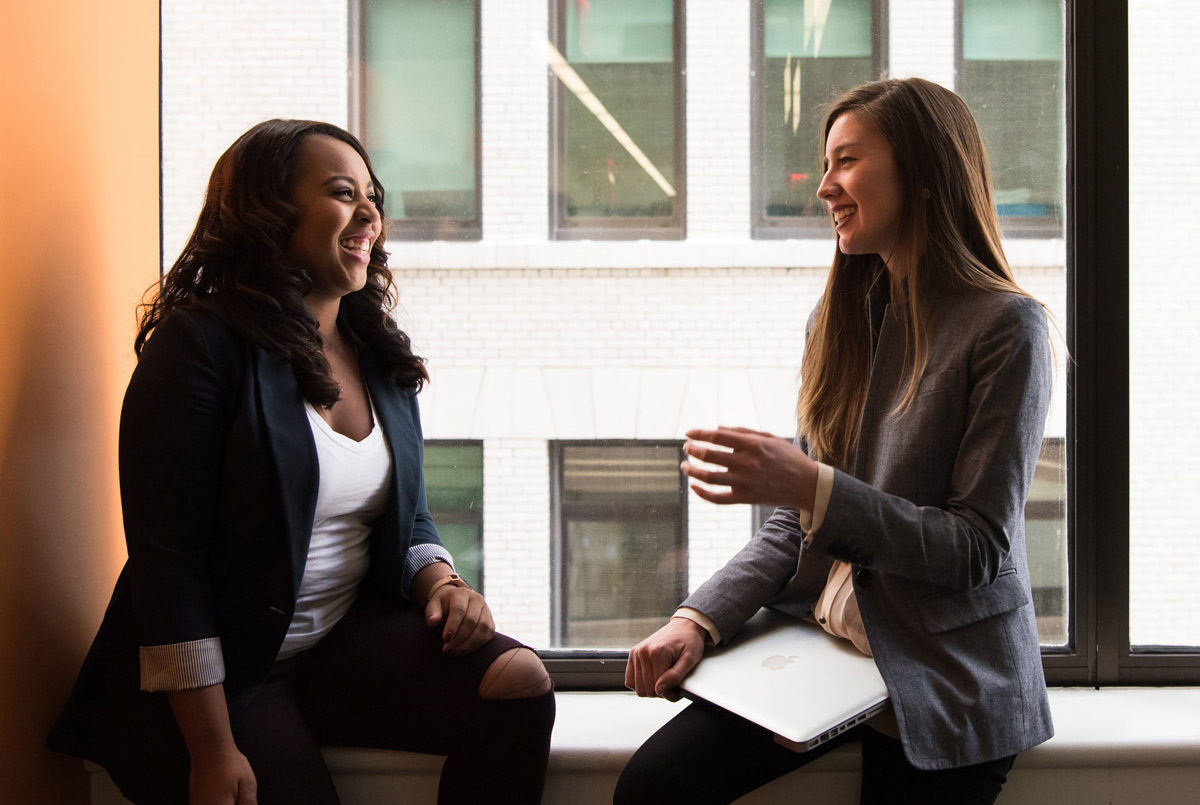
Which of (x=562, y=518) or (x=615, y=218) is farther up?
(x=615, y=218)

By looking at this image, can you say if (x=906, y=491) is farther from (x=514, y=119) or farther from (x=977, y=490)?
(x=514, y=119)

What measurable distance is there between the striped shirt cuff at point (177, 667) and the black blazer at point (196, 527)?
0.01m

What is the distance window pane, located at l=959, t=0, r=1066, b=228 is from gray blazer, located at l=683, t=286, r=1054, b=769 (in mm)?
840

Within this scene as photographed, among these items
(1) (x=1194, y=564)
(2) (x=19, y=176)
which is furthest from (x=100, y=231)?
(1) (x=1194, y=564)

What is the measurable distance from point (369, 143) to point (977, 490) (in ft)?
5.33

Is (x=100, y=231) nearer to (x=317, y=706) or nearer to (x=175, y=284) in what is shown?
(x=175, y=284)

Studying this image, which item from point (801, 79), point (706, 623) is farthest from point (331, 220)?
point (801, 79)

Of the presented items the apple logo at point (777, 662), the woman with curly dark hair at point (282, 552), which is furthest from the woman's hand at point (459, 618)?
the apple logo at point (777, 662)

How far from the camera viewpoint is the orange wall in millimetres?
1561

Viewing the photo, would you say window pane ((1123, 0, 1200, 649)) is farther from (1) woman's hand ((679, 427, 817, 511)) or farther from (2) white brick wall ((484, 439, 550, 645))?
(2) white brick wall ((484, 439, 550, 645))

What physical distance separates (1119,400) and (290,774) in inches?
75.9

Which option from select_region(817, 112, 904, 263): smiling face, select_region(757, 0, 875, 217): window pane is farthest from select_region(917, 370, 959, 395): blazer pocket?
select_region(757, 0, 875, 217): window pane

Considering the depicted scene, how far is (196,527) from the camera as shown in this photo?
1.40 metres

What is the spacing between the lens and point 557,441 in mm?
2211
